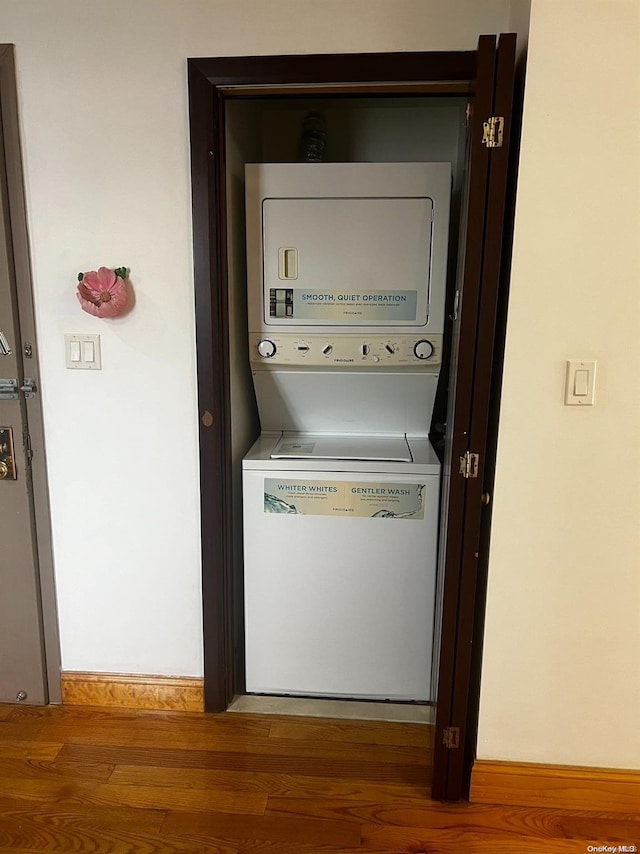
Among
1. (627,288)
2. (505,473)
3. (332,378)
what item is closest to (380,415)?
(332,378)

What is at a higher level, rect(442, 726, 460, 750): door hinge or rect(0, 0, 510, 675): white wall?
rect(0, 0, 510, 675): white wall

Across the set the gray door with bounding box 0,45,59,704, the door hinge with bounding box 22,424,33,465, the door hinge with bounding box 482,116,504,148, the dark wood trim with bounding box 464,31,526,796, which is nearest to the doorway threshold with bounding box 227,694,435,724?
the dark wood trim with bounding box 464,31,526,796

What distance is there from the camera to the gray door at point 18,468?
171 centimetres

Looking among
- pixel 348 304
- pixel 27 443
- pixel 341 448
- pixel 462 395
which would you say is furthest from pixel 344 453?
pixel 27 443

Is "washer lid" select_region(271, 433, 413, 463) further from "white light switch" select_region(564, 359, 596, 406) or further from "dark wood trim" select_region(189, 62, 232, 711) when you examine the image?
"white light switch" select_region(564, 359, 596, 406)

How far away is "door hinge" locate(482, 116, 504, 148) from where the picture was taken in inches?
52.3

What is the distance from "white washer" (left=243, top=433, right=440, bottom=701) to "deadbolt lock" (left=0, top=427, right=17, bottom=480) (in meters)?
0.72

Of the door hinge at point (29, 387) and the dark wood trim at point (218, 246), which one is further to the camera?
the door hinge at point (29, 387)

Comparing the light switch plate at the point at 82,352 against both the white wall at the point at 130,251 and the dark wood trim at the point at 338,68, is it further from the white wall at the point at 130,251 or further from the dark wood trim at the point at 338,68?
the dark wood trim at the point at 338,68

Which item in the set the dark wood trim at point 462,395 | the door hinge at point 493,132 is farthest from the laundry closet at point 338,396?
the door hinge at point 493,132

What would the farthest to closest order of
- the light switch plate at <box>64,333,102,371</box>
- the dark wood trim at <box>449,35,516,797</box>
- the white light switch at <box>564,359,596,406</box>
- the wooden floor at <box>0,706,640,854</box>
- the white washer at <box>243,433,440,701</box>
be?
the white washer at <box>243,433,440,701</box>
the light switch plate at <box>64,333,102,371</box>
the wooden floor at <box>0,706,640,854</box>
the white light switch at <box>564,359,596,406</box>
the dark wood trim at <box>449,35,516,797</box>

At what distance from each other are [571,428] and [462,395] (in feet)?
0.93

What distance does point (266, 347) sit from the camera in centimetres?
197

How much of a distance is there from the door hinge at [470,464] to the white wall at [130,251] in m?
0.82
